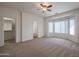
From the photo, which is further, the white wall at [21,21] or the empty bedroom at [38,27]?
the white wall at [21,21]

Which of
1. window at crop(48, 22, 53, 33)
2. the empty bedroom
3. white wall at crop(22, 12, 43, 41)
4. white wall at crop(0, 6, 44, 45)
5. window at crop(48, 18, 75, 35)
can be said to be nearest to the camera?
the empty bedroom

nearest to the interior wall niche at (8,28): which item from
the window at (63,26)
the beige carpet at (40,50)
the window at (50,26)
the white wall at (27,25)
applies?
the white wall at (27,25)

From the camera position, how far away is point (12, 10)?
623cm

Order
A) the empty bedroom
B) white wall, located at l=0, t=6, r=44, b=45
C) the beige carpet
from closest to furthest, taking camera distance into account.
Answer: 1. the beige carpet
2. the empty bedroom
3. white wall, located at l=0, t=6, r=44, b=45

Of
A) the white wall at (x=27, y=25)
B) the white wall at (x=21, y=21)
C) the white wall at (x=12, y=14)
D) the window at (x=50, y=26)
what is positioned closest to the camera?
the white wall at (x=12, y=14)

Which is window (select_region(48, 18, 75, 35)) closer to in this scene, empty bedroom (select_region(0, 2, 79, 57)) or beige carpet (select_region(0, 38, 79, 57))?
empty bedroom (select_region(0, 2, 79, 57))

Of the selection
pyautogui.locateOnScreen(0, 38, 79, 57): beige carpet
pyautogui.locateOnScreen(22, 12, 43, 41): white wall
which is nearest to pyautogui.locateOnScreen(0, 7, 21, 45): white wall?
pyautogui.locateOnScreen(22, 12, 43, 41): white wall

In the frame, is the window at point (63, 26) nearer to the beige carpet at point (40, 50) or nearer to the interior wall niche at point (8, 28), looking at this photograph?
the beige carpet at point (40, 50)

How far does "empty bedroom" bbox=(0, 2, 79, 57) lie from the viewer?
4.88m

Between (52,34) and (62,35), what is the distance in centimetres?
157

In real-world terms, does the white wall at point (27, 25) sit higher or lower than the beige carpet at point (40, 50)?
higher

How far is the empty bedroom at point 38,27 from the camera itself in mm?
4879

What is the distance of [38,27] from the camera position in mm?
9945

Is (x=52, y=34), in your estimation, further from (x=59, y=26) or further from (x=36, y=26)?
(x=36, y=26)
